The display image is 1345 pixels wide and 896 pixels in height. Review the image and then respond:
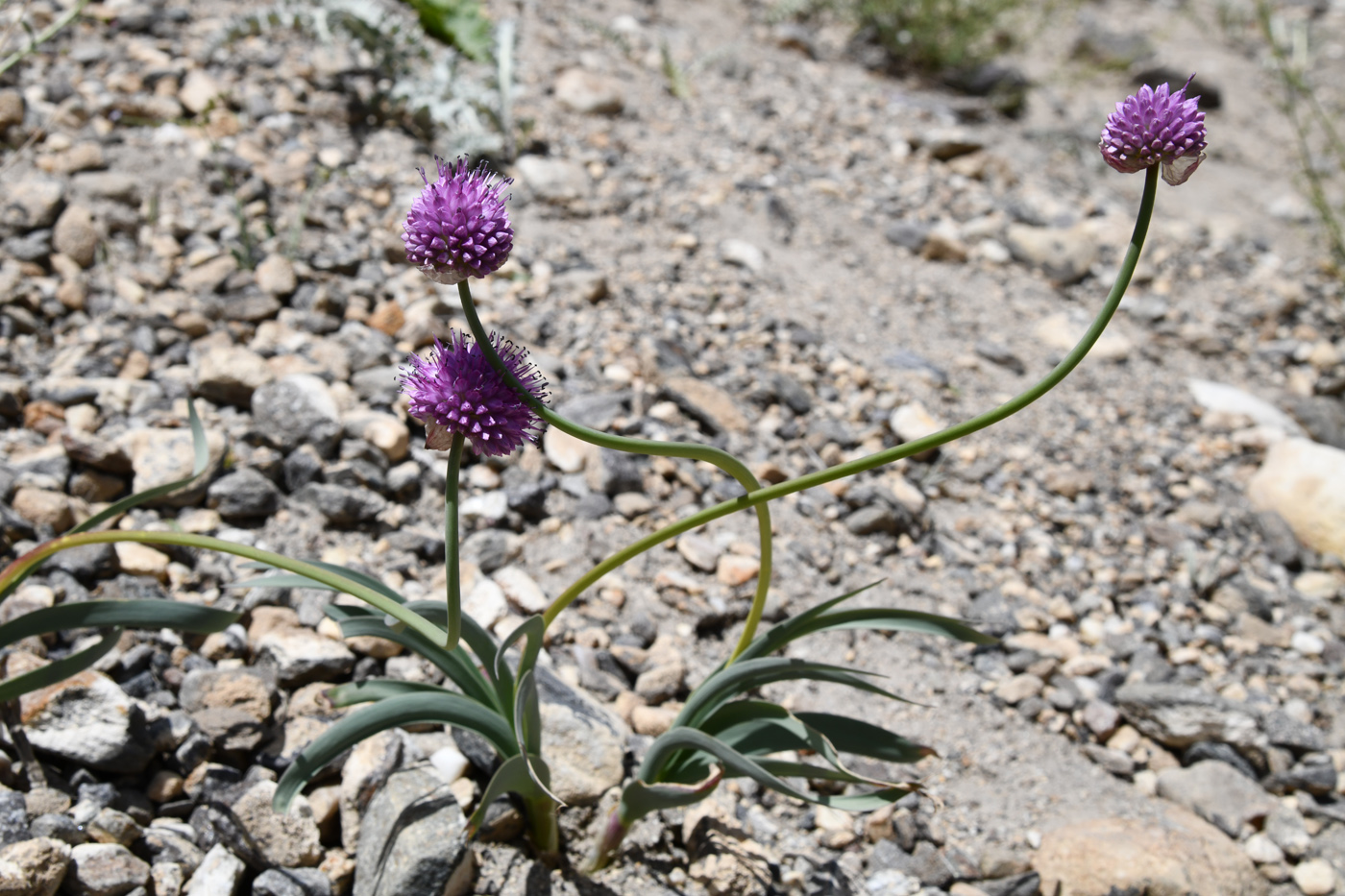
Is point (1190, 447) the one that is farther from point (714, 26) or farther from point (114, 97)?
point (114, 97)

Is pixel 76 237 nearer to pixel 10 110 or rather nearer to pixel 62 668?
pixel 10 110

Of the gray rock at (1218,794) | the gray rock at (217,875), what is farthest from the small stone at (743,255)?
the gray rock at (217,875)

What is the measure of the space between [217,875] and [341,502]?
972 mm

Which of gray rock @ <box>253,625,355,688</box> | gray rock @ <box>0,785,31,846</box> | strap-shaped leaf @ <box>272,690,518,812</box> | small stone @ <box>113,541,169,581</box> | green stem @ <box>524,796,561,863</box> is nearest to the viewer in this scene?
strap-shaped leaf @ <box>272,690,518,812</box>

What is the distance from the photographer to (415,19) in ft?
13.8

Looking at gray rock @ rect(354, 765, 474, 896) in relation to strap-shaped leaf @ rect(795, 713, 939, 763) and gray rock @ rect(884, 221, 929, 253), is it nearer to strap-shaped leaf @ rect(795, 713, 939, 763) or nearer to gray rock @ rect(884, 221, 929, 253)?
strap-shaped leaf @ rect(795, 713, 939, 763)

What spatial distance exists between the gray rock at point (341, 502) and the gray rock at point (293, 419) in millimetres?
142

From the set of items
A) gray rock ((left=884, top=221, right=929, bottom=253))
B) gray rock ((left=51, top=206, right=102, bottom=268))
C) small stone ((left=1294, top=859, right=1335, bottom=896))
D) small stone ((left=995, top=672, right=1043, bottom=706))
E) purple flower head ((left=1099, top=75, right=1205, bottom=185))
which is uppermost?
purple flower head ((left=1099, top=75, right=1205, bottom=185))

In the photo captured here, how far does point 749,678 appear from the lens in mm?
1710

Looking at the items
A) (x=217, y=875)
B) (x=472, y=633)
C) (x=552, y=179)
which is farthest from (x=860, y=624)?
(x=552, y=179)

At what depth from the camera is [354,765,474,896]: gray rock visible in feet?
5.55

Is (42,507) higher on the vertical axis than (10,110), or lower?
lower

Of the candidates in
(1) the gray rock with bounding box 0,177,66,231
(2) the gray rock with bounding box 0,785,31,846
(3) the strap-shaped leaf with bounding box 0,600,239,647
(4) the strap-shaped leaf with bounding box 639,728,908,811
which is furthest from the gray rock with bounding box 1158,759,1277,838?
(1) the gray rock with bounding box 0,177,66,231

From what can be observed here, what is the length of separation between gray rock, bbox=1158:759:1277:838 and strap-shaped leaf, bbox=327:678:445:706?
1872 millimetres
